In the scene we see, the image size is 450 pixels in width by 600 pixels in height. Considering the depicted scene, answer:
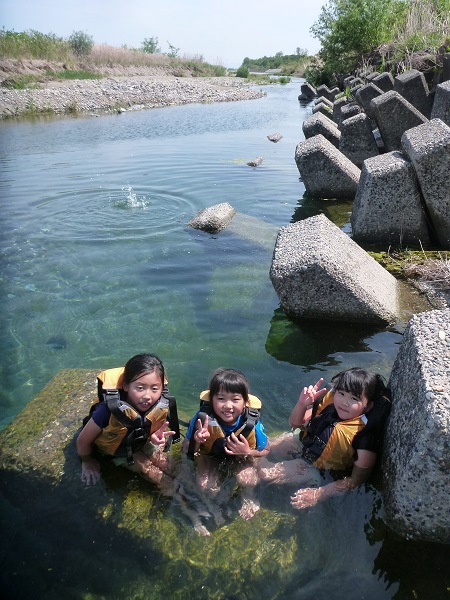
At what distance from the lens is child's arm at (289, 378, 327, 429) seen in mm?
3486

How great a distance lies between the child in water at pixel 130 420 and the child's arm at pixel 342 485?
876mm

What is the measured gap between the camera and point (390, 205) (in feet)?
20.6

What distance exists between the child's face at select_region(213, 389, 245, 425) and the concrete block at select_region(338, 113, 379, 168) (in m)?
8.43

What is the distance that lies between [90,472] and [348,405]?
182 centimetres

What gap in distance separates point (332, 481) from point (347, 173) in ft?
23.2

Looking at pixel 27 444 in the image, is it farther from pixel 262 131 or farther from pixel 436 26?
pixel 262 131

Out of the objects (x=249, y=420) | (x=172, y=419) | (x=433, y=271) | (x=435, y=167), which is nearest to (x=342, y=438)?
(x=249, y=420)

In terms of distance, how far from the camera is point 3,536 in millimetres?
2959

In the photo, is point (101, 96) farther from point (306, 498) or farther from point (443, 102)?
point (306, 498)

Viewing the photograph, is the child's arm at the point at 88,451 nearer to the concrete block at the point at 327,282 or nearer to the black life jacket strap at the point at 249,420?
the black life jacket strap at the point at 249,420

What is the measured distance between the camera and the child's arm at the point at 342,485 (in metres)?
3.10

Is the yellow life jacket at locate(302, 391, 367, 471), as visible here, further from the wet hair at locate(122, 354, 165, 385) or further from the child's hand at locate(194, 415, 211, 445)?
the wet hair at locate(122, 354, 165, 385)

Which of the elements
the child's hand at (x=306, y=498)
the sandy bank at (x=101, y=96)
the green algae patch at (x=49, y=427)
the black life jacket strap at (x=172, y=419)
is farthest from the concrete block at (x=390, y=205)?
the sandy bank at (x=101, y=96)

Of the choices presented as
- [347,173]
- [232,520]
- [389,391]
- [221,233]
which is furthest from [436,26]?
[232,520]
